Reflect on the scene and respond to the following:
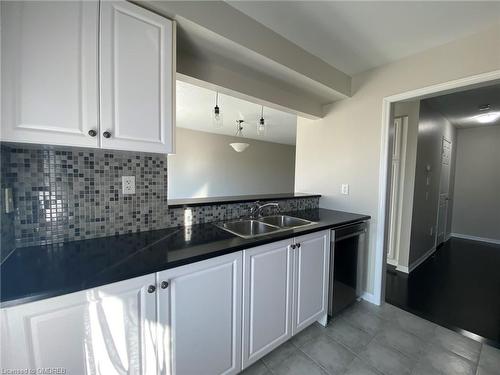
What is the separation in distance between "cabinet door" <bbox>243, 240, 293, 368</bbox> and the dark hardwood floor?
150cm

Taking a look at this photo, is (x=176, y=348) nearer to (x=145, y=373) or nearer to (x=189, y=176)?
(x=145, y=373)

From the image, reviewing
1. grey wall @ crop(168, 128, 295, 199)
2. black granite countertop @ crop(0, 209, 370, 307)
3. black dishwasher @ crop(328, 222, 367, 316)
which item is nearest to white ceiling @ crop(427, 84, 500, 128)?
black dishwasher @ crop(328, 222, 367, 316)

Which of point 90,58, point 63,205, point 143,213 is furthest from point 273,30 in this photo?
point 63,205

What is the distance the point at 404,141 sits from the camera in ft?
9.46

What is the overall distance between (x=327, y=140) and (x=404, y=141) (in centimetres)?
115

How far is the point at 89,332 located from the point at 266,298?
933mm

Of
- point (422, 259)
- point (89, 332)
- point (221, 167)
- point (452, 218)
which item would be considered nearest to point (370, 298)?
point (422, 259)

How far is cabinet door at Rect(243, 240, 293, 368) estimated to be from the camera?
1318 mm

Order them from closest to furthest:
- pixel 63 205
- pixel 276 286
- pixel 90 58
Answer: pixel 90 58 < pixel 63 205 < pixel 276 286

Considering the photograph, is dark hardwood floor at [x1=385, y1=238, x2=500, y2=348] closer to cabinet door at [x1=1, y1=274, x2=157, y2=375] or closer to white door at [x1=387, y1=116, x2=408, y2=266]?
white door at [x1=387, y1=116, x2=408, y2=266]

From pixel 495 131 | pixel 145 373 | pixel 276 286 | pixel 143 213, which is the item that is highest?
pixel 495 131

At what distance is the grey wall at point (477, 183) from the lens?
429cm

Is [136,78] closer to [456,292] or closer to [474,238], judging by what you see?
[456,292]

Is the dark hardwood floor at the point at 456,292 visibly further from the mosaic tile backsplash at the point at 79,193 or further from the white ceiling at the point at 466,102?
the mosaic tile backsplash at the point at 79,193
